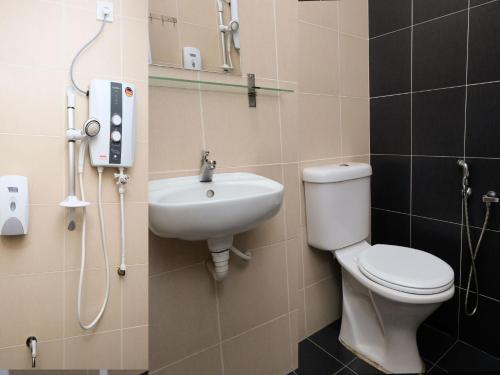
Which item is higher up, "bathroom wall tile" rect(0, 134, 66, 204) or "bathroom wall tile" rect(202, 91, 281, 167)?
"bathroom wall tile" rect(202, 91, 281, 167)

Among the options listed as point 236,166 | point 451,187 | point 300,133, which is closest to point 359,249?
point 451,187

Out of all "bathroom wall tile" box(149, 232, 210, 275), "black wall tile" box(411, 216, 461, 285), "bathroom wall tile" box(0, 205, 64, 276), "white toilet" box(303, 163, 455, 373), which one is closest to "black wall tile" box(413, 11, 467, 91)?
"white toilet" box(303, 163, 455, 373)

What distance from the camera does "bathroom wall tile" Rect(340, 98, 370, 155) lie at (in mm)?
1757

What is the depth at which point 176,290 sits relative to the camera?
1.13 meters

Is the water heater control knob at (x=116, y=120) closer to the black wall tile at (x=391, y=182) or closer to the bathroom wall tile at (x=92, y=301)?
the bathroom wall tile at (x=92, y=301)

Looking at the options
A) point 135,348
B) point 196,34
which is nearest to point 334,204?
point 196,34

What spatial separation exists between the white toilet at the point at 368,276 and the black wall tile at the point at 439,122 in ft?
1.09

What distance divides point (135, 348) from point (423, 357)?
1.36 metres

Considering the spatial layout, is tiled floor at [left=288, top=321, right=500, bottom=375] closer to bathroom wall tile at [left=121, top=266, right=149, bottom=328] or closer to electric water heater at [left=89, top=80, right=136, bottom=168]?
bathroom wall tile at [left=121, top=266, right=149, bottom=328]

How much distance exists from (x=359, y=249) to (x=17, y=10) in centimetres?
157

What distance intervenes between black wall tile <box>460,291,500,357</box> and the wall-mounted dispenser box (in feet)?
5.98

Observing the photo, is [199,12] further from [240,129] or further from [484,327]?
[484,327]

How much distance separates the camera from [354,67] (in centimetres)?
→ 178

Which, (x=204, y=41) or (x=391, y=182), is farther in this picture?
(x=391, y=182)
